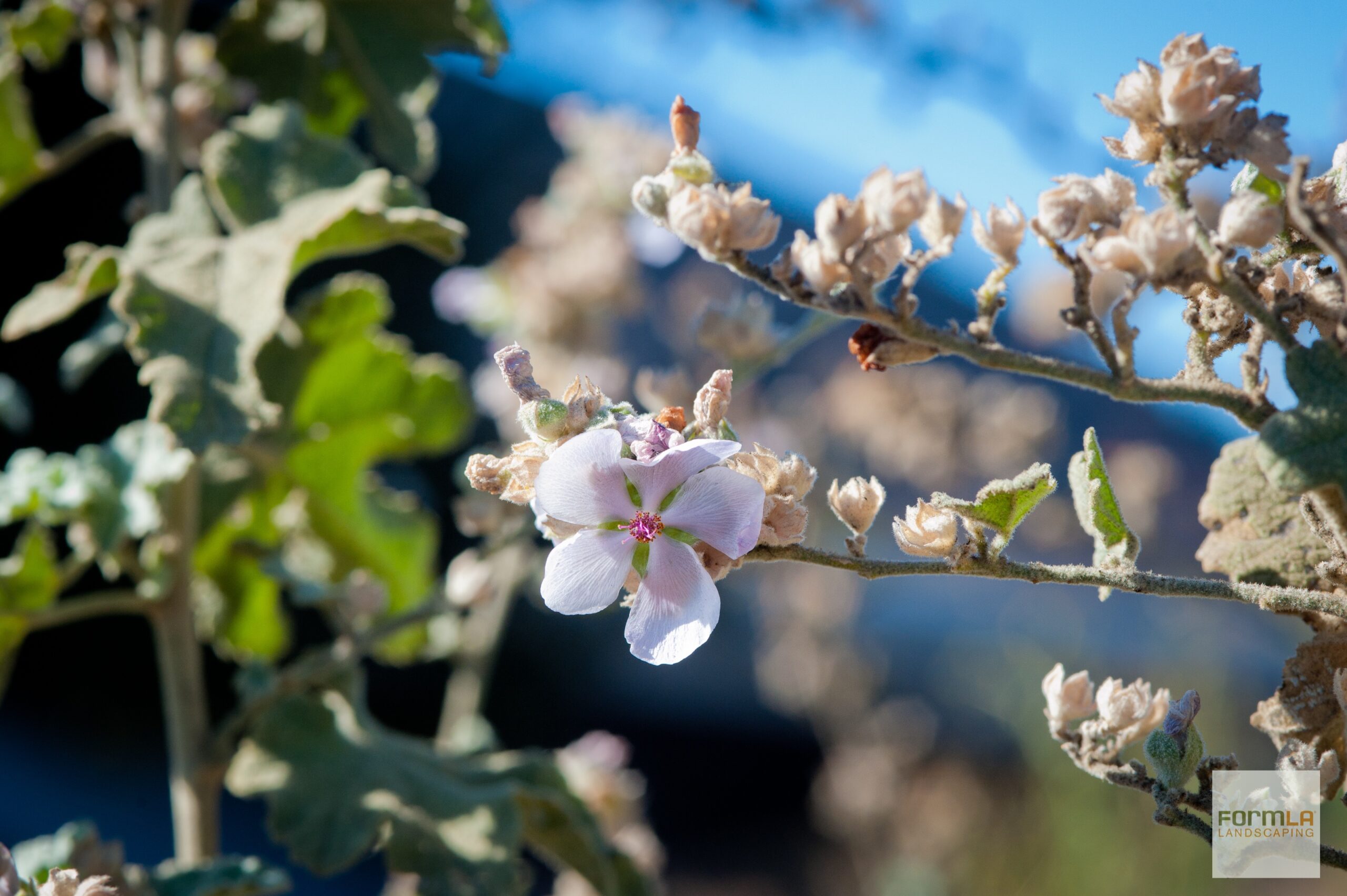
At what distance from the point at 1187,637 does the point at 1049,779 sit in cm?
59

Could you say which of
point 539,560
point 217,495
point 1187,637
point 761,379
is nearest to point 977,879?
point 1187,637

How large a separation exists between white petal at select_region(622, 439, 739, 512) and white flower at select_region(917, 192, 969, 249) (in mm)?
125

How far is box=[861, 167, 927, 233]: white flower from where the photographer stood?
16.6 inches

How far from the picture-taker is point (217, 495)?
3.17ft

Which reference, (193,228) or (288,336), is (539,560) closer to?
(288,336)

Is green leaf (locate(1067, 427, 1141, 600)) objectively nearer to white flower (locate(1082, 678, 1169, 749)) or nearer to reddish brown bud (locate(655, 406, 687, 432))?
white flower (locate(1082, 678, 1169, 749))

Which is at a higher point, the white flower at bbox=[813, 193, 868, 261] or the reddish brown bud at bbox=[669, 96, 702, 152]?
the reddish brown bud at bbox=[669, 96, 702, 152]

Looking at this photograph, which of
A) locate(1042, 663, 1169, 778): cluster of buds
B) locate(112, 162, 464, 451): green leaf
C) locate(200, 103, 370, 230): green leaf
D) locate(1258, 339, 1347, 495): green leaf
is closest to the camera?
locate(1258, 339, 1347, 495): green leaf

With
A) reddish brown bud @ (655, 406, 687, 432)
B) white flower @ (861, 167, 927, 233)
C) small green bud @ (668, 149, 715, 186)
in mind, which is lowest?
reddish brown bud @ (655, 406, 687, 432)

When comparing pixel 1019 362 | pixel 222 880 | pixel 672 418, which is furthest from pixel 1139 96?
pixel 222 880

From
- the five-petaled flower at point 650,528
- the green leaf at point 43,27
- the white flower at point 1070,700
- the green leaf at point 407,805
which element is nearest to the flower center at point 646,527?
the five-petaled flower at point 650,528

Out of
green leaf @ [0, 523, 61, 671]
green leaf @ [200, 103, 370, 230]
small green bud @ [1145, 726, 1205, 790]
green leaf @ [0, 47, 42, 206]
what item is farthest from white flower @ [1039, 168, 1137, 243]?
green leaf @ [0, 47, 42, 206]

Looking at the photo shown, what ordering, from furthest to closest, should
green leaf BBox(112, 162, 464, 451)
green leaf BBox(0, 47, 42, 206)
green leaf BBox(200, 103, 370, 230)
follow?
green leaf BBox(0, 47, 42, 206) → green leaf BBox(200, 103, 370, 230) → green leaf BBox(112, 162, 464, 451)

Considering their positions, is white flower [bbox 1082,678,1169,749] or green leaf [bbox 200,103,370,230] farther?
green leaf [bbox 200,103,370,230]
